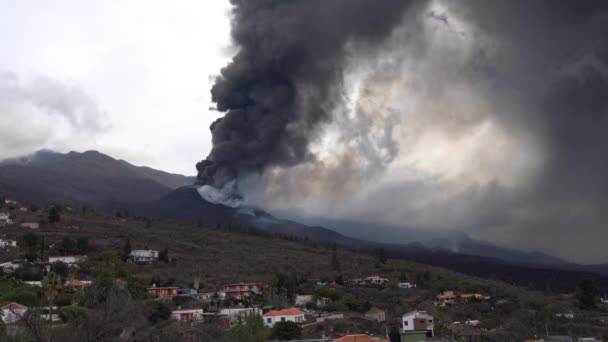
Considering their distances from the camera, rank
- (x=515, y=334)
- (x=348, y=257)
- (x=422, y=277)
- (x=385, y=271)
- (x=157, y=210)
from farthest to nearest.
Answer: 1. (x=157, y=210)
2. (x=348, y=257)
3. (x=385, y=271)
4. (x=422, y=277)
5. (x=515, y=334)

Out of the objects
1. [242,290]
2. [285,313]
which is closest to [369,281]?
[242,290]

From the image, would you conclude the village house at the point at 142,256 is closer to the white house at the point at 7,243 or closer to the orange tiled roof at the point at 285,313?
the white house at the point at 7,243

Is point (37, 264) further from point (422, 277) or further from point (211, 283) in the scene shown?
point (422, 277)

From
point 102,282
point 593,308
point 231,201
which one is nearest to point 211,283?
point 102,282

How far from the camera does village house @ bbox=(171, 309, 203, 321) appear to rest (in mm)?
46281

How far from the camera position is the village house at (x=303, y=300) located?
5734cm

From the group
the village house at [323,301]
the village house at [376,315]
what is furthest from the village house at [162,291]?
the village house at [376,315]

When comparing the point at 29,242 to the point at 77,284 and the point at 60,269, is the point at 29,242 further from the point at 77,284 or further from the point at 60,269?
the point at 77,284

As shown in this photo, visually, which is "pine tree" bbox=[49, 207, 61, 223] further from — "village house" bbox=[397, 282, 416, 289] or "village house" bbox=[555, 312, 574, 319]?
"village house" bbox=[555, 312, 574, 319]

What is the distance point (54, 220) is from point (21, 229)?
22.1 feet

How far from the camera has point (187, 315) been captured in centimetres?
4712

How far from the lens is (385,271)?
84062mm

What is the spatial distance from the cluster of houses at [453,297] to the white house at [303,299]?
11520 mm

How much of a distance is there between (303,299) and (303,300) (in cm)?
17
